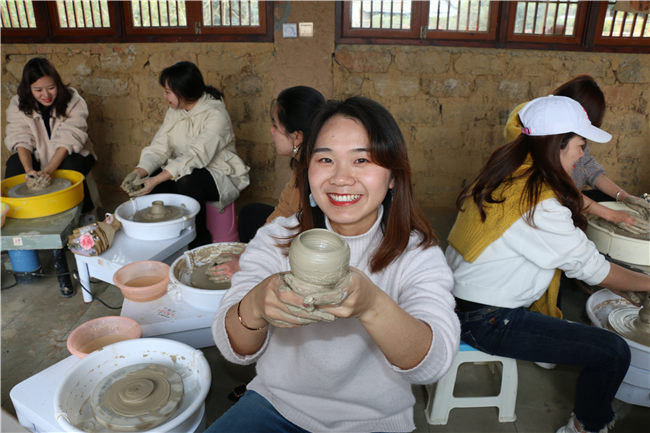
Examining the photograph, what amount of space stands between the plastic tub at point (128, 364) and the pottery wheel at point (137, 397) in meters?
0.02

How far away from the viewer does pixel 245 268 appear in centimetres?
119

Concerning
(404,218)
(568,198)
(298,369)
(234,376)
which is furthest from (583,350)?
(234,376)

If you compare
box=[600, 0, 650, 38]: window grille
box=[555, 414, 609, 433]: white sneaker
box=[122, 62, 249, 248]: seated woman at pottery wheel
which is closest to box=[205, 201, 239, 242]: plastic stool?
box=[122, 62, 249, 248]: seated woman at pottery wheel

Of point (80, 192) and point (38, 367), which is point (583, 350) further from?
point (80, 192)

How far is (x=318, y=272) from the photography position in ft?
2.55

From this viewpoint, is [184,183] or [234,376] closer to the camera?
[234,376]

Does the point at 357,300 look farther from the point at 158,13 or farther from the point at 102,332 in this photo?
the point at 158,13

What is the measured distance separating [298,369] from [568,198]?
1.06m

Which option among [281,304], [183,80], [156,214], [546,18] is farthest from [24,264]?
[546,18]

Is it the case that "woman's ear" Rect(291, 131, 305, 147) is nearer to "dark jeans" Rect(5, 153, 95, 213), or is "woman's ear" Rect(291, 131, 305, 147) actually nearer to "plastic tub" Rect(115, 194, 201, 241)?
"plastic tub" Rect(115, 194, 201, 241)

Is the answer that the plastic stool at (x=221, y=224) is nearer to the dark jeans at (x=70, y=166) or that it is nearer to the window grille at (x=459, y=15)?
the dark jeans at (x=70, y=166)

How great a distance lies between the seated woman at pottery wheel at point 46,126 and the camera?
2.98 m

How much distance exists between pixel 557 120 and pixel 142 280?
69.6 inches

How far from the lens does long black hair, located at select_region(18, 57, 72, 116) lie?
2924 mm
